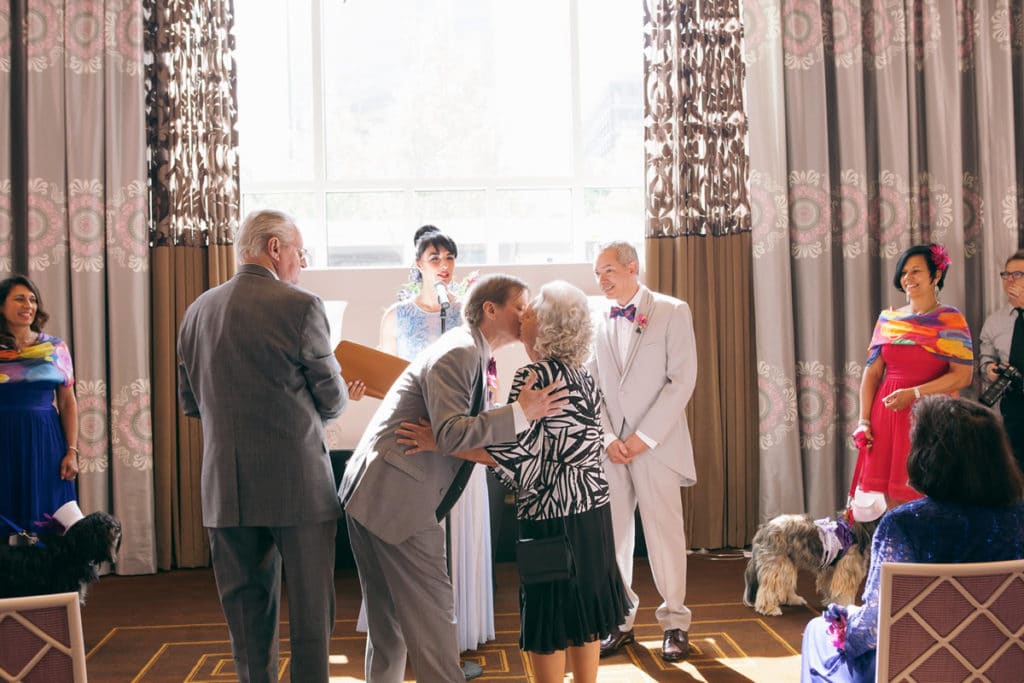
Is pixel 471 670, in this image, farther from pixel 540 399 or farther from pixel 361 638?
pixel 540 399

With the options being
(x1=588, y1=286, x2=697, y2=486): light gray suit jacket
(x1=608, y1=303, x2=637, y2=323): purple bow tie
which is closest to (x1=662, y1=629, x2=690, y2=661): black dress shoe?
(x1=588, y1=286, x2=697, y2=486): light gray suit jacket

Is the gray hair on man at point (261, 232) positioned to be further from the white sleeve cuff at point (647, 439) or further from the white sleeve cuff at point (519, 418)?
the white sleeve cuff at point (647, 439)

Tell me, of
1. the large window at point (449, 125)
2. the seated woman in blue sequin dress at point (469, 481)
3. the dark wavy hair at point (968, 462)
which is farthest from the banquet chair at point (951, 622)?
the large window at point (449, 125)

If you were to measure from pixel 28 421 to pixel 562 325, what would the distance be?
9.14 ft

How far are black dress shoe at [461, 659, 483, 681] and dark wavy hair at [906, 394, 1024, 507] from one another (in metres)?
2.01

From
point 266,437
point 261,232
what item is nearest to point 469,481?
point 266,437

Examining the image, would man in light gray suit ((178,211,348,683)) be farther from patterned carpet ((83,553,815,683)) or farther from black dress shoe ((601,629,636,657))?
black dress shoe ((601,629,636,657))

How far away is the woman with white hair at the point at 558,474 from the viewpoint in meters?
2.60

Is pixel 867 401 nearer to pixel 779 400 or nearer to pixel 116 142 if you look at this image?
pixel 779 400

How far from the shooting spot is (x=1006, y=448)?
1.96m

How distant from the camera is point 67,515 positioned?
4.06 m

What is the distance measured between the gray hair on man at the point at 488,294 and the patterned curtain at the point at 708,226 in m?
2.88

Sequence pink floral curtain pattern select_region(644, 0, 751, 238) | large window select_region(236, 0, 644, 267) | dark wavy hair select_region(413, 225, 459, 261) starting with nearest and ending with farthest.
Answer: dark wavy hair select_region(413, 225, 459, 261), pink floral curtain pattern select_region(644, 0, 751, 238), large window select_region(236, 0, 644, 267)

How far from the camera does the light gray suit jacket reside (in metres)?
3.70
